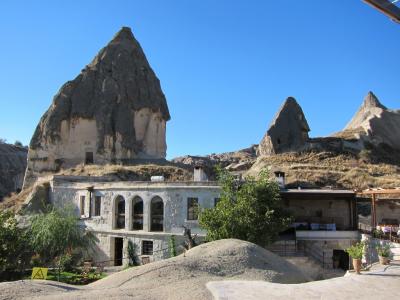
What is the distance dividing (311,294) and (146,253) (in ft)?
55.7

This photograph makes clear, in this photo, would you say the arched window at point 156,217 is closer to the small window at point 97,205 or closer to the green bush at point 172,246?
the green bush at point 172,246

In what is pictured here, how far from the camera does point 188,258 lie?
58.7ft

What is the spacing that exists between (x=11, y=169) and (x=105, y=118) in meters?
39.2

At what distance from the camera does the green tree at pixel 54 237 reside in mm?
27422

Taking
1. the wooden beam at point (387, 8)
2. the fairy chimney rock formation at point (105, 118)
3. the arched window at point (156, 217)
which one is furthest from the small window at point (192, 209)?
the fairy chimney rock formation at point (105, 118)

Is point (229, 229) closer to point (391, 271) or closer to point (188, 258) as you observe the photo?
point (188, 258)

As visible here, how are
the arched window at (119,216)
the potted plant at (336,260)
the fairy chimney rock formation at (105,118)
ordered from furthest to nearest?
the fairy chimney rock formation at (105,118) → the arched window at (119,216) → the potted plant at (336,260)

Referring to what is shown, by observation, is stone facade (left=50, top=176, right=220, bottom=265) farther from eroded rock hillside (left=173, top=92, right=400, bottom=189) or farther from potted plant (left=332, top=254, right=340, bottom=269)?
eroded rock hillside (left=173, top=92, right=400, bottom=189)

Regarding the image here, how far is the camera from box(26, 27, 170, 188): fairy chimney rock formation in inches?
2026

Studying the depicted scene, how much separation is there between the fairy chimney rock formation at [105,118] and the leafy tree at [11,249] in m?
23.9

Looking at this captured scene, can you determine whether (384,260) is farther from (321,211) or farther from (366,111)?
(366,111)

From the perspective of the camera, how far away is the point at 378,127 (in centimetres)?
5675

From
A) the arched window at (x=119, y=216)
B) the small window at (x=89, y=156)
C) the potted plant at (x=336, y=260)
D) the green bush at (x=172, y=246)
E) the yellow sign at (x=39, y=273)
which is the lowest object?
the potted plant at (x=336, y=260)

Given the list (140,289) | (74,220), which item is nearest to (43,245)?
(74,220)
